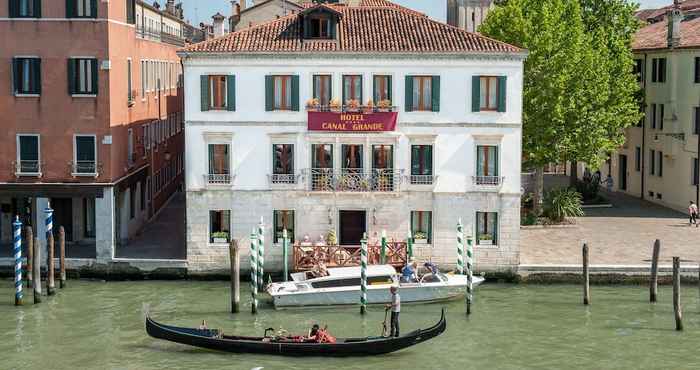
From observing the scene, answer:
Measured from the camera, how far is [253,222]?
45.8 m

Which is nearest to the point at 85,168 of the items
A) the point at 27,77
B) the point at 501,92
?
the point at 27,77

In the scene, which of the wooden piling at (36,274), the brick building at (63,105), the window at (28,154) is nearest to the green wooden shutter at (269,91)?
the brick building at (63,105)

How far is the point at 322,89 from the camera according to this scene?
4522cm

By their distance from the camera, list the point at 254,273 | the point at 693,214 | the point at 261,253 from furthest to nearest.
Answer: the point at 693,214, the point at 261,253, the point at 254,273

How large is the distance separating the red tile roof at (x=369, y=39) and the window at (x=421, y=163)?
12.7 ft

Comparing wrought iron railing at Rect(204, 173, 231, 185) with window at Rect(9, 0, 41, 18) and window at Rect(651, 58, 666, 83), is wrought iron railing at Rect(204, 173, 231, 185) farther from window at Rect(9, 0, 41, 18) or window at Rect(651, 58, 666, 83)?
window at Rect(651, 58, 666, 83)

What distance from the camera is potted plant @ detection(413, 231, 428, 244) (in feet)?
150

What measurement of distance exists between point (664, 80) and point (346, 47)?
24.4 metres

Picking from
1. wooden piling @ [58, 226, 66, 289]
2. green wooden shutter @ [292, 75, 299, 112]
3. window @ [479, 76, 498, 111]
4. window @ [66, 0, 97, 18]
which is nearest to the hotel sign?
green wooden shutter @ [292, 75, 299, 112]

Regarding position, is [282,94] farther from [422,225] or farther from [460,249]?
[460,249]

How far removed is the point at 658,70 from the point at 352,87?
2474 cm

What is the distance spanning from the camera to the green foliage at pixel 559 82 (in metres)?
54.3

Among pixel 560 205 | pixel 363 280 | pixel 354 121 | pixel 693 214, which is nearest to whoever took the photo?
pixel 363 280

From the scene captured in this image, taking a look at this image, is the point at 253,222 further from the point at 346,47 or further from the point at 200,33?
the point at 200,33
